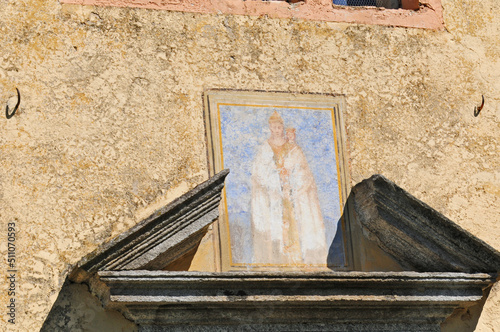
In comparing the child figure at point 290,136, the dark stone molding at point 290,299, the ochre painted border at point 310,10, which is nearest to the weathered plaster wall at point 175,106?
the ochre painted border at point 310,10

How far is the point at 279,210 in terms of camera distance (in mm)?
6141

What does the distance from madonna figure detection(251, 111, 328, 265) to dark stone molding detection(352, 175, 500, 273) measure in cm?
41

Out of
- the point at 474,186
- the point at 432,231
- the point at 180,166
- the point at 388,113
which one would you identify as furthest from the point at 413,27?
the point at 180,166

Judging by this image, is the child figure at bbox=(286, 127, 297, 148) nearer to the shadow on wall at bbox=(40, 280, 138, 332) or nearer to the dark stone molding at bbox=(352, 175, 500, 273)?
the dark stone molding at bbox=(352, 175, 500, 273)

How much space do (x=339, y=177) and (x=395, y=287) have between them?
888 mm

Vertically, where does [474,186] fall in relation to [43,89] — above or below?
below

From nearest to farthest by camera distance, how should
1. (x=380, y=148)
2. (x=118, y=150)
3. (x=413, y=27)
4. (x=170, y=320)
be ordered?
1. (x=170, y=320)
2. (x=118, y=150)
3. (x=380, y=148)
4. (x=413, y=27)

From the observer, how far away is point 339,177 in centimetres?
632

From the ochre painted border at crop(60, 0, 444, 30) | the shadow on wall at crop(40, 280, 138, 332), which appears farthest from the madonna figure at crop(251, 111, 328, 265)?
the shadow on wall at crop(40, 280, 138, 332)

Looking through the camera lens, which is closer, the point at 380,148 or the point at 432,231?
the point at 432,231

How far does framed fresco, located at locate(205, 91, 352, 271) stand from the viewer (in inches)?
237

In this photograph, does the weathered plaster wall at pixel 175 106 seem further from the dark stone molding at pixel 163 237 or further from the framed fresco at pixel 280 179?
the dark stone molding at pixel 163 237

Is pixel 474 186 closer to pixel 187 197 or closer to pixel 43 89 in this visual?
pixel 187 197

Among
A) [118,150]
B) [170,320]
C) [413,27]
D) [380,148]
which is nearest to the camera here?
[170,320]
